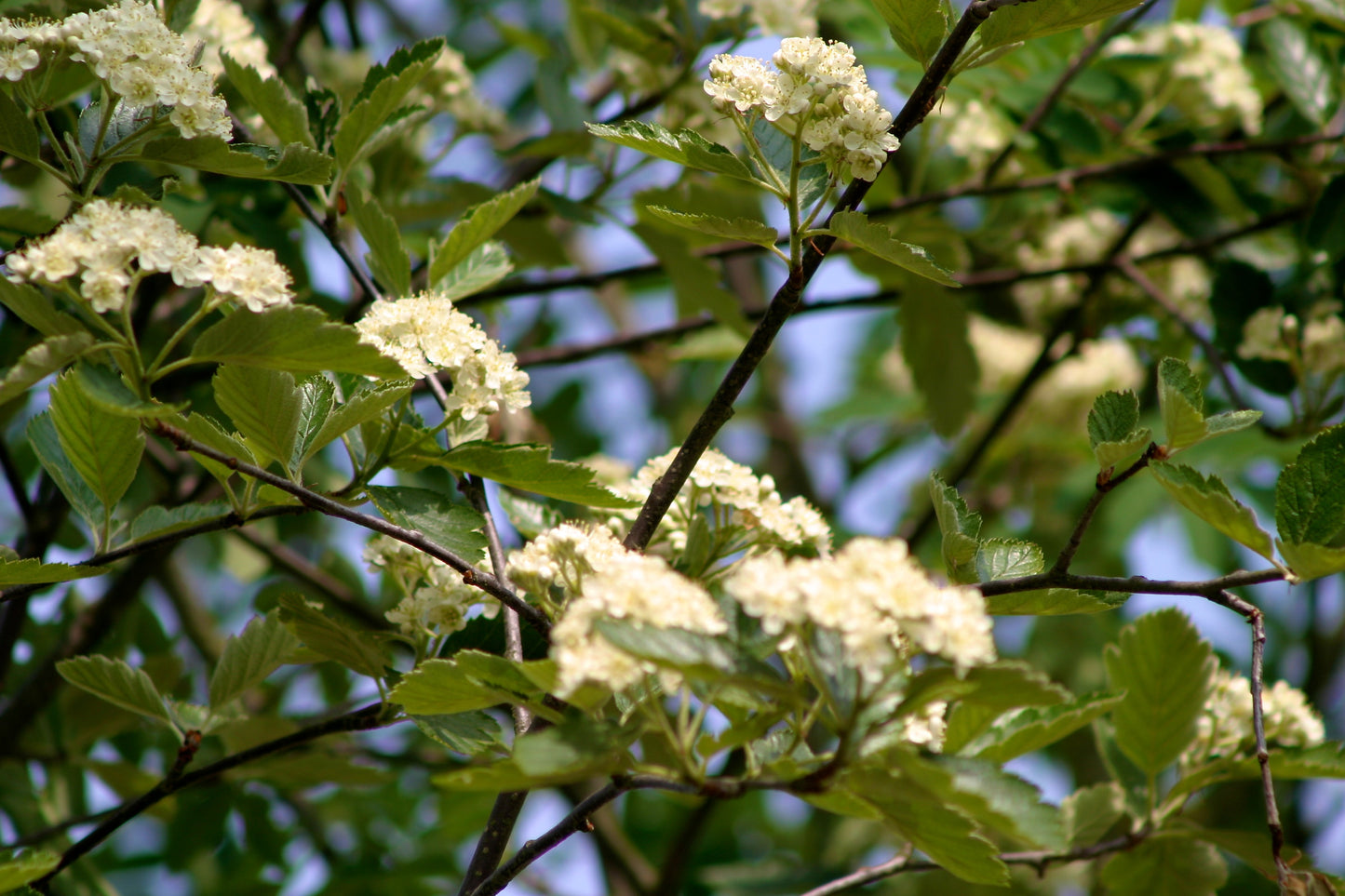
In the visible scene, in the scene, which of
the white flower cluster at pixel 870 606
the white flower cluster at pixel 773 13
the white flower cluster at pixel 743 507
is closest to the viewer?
the white flower cluster at pixel 870 606

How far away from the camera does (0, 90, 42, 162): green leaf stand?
1.22 metres

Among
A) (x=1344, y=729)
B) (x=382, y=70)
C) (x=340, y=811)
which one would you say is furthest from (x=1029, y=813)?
(x=1344, y=729)

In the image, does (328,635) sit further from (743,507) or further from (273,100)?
(273,100)

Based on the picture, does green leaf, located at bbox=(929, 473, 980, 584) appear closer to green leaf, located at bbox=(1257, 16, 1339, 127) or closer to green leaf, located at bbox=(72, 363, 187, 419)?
green leaf, located at bbox=(72, 363, 187, 419)

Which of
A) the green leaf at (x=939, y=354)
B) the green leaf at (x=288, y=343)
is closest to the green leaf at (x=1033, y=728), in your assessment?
the green leaf at (x=288, y=343)

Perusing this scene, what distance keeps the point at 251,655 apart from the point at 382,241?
55 cm

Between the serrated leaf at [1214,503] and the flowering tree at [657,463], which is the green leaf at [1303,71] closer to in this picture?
the flowering tree at [657,463]

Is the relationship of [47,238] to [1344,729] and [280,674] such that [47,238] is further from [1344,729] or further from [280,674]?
[1344,729]

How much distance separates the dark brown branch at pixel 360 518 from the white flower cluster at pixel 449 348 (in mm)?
167

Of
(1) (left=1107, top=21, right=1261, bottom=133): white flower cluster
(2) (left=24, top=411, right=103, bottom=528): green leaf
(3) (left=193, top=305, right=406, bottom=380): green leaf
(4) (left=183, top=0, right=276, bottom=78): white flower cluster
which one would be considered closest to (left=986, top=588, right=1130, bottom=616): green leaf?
(3) (left=193, top=305, right=406, bottom=380): green leaf

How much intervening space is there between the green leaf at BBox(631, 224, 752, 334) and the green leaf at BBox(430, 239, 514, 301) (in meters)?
0.59

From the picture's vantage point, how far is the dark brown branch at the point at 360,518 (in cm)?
105

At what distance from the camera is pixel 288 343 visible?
1043 millimetres

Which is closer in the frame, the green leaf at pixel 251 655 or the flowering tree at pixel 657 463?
the flowering tree at pixel 657 463
